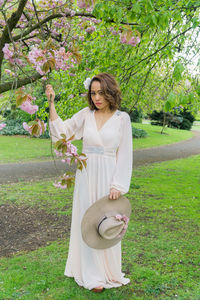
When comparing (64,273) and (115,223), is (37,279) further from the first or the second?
(115,223)

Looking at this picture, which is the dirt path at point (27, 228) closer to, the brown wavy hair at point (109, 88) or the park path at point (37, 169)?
the park path at point (37, 169)

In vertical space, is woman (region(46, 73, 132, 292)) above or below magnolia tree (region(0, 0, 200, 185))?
below

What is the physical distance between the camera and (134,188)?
8008mm

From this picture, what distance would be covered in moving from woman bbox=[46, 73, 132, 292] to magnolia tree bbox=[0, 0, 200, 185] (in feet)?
0.91

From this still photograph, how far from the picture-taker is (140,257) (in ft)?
13.3

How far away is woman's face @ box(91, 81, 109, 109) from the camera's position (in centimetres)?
295

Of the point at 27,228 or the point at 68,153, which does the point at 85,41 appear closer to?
the point at 27,228

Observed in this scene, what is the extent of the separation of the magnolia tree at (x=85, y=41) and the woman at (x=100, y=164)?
28cm

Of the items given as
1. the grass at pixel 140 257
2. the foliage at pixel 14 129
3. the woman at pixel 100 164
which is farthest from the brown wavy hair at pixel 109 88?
the foliage at pixel 14 129

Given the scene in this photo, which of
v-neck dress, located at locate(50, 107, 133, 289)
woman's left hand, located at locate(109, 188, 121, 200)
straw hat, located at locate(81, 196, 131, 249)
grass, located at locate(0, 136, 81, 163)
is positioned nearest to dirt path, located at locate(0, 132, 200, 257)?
v-neck dress, located at locate(50, 107, 133, 289)

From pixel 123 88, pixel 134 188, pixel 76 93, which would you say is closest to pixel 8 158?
pixel 134 188

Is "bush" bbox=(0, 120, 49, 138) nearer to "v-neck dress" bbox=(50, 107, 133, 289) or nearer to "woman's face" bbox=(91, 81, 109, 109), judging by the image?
"v-neck dress" bbox=(50, 107, 133, 289)

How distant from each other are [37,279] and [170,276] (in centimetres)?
152

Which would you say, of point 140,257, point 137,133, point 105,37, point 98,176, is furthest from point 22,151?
point 98,176
